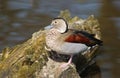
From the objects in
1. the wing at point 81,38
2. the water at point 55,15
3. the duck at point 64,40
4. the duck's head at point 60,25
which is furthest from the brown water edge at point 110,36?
the duck's head at point 60,25

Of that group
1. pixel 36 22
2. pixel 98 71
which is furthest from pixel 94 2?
pixel 98 71

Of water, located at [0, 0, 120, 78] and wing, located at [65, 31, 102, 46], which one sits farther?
water, located at [0, 0, 120, 78]

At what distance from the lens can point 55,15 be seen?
392 inches

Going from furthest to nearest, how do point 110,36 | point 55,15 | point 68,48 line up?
point 55,15 < point 110,36 < point 68,48

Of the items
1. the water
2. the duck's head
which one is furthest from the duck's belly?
the water

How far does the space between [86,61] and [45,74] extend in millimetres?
1212

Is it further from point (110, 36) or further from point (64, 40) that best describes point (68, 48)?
point (110, 36)

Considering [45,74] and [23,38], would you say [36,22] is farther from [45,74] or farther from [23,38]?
[45,74]

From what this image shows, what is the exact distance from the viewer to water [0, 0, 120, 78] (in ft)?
26.2

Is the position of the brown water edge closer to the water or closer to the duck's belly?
the water

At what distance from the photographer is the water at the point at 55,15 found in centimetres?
798

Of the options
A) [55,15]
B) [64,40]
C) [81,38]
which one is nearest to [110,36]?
[55,15]

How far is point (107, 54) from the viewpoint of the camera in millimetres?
8070

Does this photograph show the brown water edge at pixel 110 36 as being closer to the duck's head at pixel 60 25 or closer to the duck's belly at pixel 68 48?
the duck's belly at pixel 68 48
